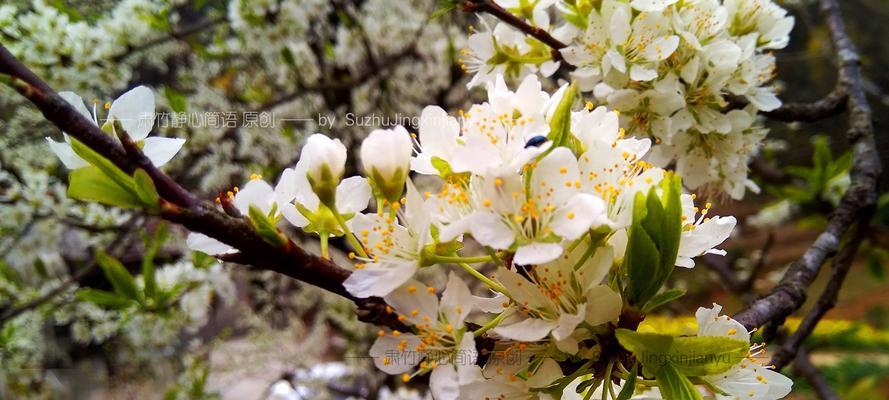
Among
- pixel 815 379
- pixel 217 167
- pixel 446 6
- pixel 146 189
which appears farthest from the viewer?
pixel 217 167

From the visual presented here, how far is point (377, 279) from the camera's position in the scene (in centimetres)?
54

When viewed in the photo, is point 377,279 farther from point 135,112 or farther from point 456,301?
point 135,112

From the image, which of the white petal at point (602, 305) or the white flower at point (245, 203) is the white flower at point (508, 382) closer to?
the white petal at point (602, 305)

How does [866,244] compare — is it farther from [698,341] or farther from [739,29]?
[698,341]

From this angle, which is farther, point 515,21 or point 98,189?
point 515,21

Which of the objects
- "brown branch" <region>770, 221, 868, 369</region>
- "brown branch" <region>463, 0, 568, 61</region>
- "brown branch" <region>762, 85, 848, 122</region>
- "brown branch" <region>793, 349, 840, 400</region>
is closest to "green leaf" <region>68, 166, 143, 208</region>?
"brown branch" <region>463, 0, 568, 61</region>

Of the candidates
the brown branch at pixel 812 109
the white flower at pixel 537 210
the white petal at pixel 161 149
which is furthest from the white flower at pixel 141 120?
the brown branch at pixel 812 109

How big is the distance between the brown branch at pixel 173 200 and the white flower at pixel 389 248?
45 mm

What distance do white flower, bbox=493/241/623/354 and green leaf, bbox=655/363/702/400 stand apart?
0.07 metres

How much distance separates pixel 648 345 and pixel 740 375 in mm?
185

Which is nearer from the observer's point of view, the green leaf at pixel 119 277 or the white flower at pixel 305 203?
the white flower at pixel 305 203

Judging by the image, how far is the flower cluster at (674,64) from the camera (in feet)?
3.02

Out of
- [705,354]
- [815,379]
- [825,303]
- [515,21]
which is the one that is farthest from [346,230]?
[815,379]

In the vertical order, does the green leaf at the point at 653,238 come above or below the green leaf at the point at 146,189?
below
